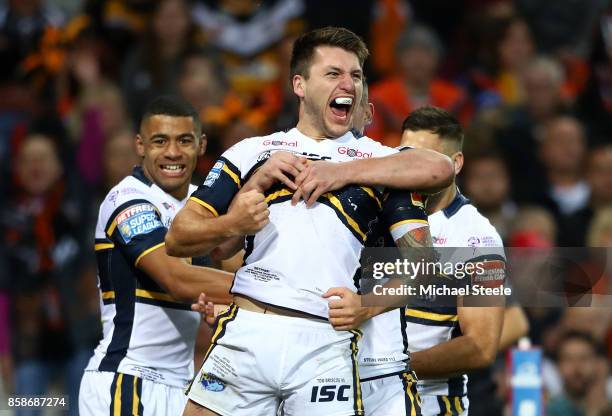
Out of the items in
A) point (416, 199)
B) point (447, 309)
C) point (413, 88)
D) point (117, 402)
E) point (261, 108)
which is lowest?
point (117, 402)

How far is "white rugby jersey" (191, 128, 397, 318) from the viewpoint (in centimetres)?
555

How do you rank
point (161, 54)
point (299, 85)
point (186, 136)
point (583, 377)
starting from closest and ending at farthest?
1. point (299, 85)
2. point (186, 136)
3. point (583, 377)
4. point (161, 54)

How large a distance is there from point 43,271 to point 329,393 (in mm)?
6186

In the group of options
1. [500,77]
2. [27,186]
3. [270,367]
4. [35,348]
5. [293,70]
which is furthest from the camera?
[500,77]

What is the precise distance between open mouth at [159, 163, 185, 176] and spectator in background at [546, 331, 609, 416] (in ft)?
13.8

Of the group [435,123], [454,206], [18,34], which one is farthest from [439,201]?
[18,34]

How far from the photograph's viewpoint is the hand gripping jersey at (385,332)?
18.8ft

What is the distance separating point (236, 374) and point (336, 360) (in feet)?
1.48

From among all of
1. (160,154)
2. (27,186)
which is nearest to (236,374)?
(160,154)

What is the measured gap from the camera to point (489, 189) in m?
11.2

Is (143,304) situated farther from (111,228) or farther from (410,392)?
(410,392)

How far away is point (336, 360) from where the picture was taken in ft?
18.2

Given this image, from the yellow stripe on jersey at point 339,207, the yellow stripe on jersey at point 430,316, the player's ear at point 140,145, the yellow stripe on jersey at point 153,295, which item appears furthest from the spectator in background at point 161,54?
the yellow stripe on jersey at point 339,207

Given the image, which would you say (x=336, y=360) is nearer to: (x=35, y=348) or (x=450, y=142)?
(x=450, y=142)
